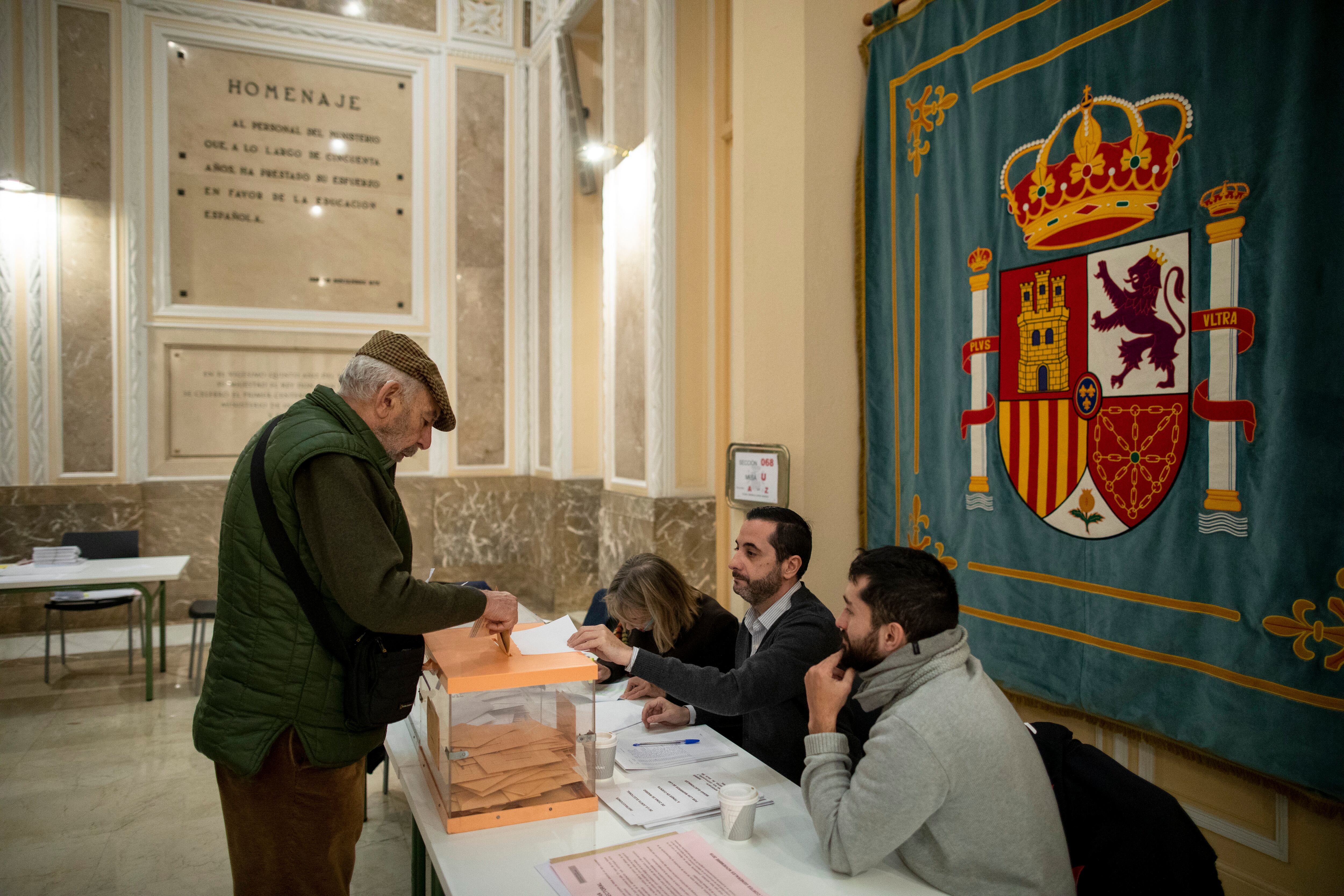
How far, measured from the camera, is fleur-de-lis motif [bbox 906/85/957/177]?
2982mm

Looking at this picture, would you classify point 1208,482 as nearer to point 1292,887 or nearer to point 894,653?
point 1292,887

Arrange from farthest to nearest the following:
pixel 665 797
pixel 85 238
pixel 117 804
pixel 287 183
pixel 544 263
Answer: pixel 544 263 → pixel 287 183 → pixel 85 238 → pixel 117 804 → pixel 665 797

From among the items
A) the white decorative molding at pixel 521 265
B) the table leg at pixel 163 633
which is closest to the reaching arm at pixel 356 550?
the table leg at pixel 163 633

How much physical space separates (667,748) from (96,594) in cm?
482

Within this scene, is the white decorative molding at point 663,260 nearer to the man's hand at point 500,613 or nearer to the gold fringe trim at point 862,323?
the gold fringe trim at point 862,323

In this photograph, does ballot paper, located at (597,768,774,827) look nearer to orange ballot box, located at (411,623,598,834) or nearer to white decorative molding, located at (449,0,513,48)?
orange ballot box, located at (411,623,598,834)

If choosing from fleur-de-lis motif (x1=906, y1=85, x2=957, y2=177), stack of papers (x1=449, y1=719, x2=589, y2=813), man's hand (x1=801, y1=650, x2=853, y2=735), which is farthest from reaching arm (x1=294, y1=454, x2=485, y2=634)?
fleur-de-lis motif (x1=906, y1=85, x2=957, y2=177)

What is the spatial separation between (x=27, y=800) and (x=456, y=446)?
13.7 ft

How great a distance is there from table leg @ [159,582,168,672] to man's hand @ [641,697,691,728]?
3965mm

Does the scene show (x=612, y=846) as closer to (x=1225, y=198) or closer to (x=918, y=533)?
(x=918, y=533)

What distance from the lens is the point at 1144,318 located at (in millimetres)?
2369

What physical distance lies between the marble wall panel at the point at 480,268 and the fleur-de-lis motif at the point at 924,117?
196 inches

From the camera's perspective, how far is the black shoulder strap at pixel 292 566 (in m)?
1.67

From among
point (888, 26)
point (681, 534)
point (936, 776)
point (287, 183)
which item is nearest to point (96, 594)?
point (287, 183)
